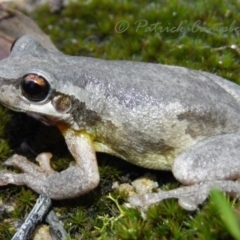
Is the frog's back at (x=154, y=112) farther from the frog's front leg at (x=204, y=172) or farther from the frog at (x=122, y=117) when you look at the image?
the frog's front leg at (x=204, y=172)

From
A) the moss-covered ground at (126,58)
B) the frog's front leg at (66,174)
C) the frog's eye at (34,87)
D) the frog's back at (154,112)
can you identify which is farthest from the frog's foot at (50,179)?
the frog's eye at (34,87)

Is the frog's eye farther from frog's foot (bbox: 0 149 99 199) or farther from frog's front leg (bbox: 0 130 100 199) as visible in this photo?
frog's foot (bbox: 0 149 99 199)

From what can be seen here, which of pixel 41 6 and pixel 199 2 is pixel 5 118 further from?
pixel 199 2

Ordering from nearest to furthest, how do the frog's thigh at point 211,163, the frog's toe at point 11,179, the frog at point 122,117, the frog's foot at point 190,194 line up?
the frog's foot at point 190,194 < the frog's thigh at point 211,163 < the frog at point 122,117 < the frog's toe at point 11,179

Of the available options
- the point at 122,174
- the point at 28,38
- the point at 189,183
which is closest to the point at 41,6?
the point at 28,38

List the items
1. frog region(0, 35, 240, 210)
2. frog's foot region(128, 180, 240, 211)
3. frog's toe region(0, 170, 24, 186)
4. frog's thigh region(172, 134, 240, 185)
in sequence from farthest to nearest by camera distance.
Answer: frog's toe region(0, 170, 24, 186)
frog region(0, 35, 240, 210)
frog's thigh region(172, 134, 240, 185)
frog's foot region(128, 180, 240, 211)

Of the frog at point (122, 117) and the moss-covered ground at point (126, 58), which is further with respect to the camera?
the frog at point (122, 117)

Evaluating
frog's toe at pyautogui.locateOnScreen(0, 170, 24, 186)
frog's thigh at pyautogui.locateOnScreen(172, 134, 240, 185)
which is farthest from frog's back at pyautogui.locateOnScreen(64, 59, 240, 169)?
frog's toe at pyautogui.locateOnScreen(0, 170, 24, 186)
